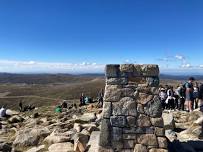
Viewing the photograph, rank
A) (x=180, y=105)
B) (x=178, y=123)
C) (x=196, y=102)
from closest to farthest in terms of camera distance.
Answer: (x=178, y=123) → (x=196, y=102) → (x=180, y=105)

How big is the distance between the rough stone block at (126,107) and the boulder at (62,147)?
11.7 ft

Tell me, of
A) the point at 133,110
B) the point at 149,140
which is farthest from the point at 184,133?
the point at 133,110

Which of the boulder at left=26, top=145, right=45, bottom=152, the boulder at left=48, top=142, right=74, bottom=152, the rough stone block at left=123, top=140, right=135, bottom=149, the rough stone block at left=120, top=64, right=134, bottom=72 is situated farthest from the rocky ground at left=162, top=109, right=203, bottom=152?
the boulder at left=26, top=145, right=45, bottom=152

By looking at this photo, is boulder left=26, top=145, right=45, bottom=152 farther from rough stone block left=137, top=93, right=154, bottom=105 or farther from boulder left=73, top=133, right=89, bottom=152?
rough stone block left=137, top=93, right=154, bottom=105

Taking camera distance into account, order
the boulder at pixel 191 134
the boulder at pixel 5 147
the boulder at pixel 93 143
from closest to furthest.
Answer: the boulder at pixel 93 143 < the boulder at pixel 191 134 < the boulder at pixel 5 147

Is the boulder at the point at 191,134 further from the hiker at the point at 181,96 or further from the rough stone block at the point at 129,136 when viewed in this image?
the hiker at the point at 181,96

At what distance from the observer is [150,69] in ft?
34.0

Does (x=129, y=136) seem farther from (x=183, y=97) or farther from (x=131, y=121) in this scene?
(x=183, y=97)

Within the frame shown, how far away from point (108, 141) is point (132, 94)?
1.66 m

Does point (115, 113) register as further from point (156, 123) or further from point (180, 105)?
point (180, 105)

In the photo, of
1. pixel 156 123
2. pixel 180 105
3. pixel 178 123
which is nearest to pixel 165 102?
pixel 180 105

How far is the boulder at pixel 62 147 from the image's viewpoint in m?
13.1

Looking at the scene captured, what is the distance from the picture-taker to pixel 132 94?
10.4m

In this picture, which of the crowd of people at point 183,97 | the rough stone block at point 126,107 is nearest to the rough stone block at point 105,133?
the rough stone block at point 126,107
